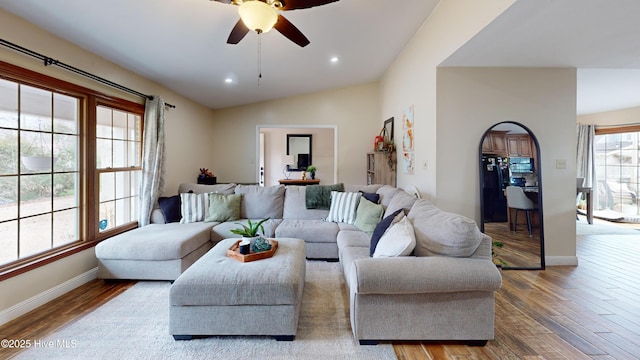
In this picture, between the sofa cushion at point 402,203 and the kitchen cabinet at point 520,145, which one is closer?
the sofa cushion at point 402,203

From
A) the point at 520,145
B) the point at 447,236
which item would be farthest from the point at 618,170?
the point at 447,236

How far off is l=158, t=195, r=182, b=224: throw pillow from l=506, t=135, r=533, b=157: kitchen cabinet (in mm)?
4239

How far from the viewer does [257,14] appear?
1.87m

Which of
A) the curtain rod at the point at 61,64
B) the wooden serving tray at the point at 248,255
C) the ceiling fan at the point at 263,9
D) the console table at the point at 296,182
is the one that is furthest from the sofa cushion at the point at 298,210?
the console table at the point at 296,182

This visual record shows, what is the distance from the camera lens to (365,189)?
163 inches

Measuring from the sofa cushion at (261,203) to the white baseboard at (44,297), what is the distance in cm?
175

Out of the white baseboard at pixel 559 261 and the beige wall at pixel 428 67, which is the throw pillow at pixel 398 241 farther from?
the white baseboard at pixel 559 261

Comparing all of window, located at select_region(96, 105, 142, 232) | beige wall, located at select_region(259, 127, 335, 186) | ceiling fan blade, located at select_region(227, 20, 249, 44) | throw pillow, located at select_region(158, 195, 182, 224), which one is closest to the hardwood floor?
window, located at select_region(96, 105, 142, 232)

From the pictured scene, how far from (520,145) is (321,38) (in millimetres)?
2689

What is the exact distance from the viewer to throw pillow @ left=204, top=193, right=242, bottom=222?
378 centimetres

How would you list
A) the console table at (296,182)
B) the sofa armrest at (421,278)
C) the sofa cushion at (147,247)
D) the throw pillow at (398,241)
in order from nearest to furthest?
the sofa armrest at (421,278) < the throw pillow at (398,241) < the sofa cushion at (147,247) < the console table at (296,182)

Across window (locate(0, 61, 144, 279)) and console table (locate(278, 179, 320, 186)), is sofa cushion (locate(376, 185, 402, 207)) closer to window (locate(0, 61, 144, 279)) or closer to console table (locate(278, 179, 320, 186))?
window (locate(0, 61, 144, 279))

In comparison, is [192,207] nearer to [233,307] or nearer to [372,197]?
[233,307]

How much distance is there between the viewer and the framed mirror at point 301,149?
830 centimetres
